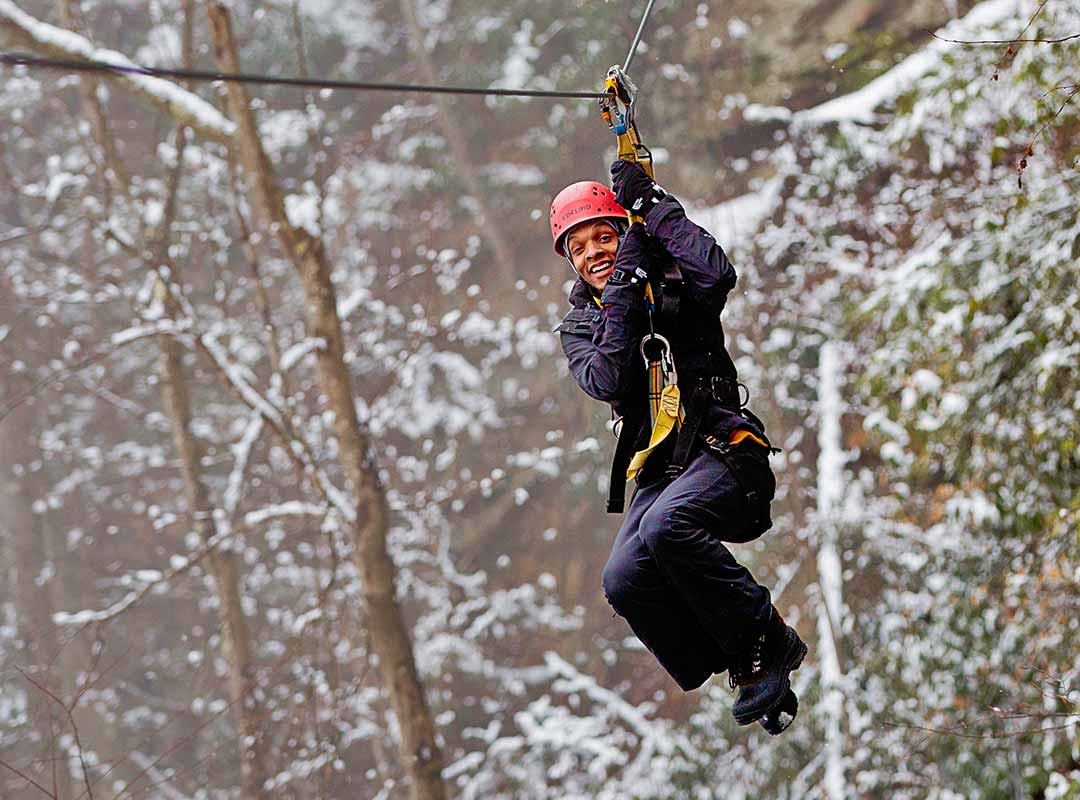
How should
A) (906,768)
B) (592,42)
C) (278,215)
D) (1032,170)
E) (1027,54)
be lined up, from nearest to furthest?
(1027,54), (278,215), (1032,170), (906,768), (592,42)

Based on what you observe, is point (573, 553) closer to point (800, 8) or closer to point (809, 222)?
point (809, 222)

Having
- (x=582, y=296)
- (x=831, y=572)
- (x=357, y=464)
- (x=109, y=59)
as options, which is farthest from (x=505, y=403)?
(x=582, y=296)

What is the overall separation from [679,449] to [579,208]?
0.76 meters

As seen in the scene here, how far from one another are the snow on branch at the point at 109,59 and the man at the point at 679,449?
4016mm

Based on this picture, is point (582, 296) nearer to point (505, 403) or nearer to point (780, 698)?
A: point (780, 698)

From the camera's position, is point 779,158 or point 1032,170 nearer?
point 1032,170

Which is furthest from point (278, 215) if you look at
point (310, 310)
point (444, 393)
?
point (444, 393)

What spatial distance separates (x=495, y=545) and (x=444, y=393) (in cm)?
242

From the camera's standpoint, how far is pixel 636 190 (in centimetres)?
316

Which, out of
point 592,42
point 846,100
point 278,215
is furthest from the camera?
point 592,42

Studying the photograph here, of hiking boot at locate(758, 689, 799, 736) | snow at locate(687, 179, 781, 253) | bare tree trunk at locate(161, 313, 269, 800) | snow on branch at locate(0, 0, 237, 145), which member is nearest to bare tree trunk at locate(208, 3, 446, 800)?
snow on branch at locate(0, 0, 237, 145)

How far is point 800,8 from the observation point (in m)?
13.4

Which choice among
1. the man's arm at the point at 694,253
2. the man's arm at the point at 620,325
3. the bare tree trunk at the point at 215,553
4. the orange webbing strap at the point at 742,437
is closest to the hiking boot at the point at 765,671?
the orange webbing strap at the point at 742,437

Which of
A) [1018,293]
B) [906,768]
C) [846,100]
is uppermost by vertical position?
[846,100]
